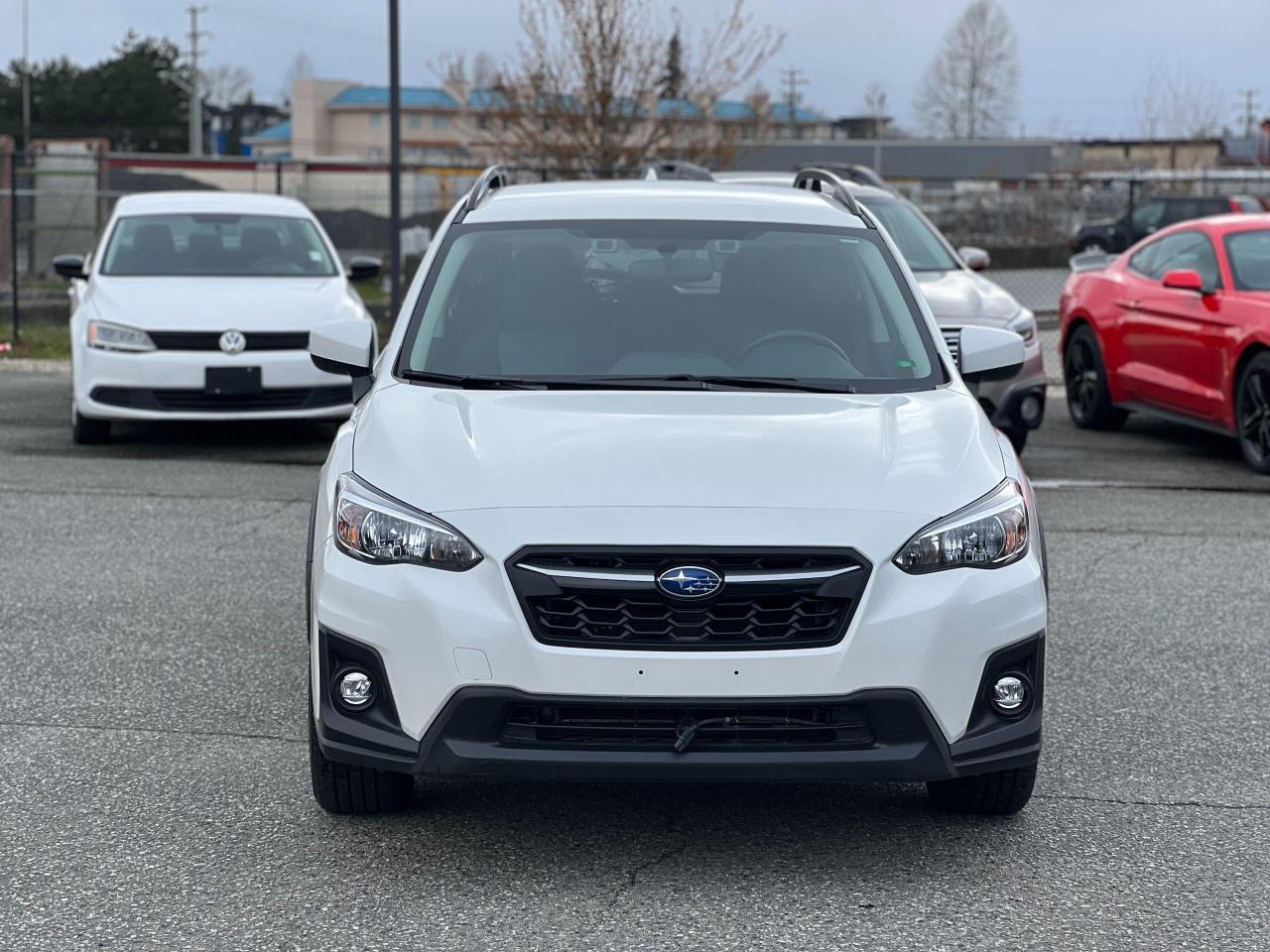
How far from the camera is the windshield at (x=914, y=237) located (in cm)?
1214

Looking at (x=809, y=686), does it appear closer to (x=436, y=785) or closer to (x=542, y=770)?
(x=542, y=770)

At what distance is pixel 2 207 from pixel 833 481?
24877mm

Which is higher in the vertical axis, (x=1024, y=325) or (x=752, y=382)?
(x=752, y=382)

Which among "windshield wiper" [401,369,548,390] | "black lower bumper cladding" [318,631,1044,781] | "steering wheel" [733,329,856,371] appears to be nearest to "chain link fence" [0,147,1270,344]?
"windshield wiper" [401,369,548,390]

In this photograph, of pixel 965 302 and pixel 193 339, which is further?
pixel 193 339

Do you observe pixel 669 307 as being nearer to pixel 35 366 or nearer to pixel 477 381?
pixel 477 381

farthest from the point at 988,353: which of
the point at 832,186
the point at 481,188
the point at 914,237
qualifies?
the point at 914,237

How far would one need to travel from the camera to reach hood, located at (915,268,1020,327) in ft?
35.8

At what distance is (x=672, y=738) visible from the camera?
415 centimetres

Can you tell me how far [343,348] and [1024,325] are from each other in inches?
252

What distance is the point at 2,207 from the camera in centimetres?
2678

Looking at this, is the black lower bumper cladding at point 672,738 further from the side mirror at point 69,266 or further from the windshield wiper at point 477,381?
the side mirror at point 69,266

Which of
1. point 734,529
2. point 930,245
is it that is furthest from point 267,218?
point 734,529

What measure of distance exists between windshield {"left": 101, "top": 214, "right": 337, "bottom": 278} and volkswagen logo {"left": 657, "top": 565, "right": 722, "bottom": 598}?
29.3ft
